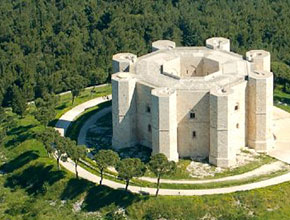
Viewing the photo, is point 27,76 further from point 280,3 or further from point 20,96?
point 280,3

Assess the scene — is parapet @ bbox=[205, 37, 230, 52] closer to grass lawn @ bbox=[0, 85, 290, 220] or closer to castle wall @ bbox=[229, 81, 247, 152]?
castle wall @ bbox=[229, 81, 247, 152]

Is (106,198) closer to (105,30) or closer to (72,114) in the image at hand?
(72,114)

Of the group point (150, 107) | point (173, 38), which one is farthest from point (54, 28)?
point (150, 107)

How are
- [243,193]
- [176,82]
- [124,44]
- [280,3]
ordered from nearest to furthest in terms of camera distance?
[243,193], [176,82], [124,44], [280,3]

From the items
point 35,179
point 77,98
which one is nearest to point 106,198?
point 35,179

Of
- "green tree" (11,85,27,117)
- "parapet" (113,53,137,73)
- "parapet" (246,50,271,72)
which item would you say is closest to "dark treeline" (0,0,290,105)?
"green tree" (11,85,27,117)
